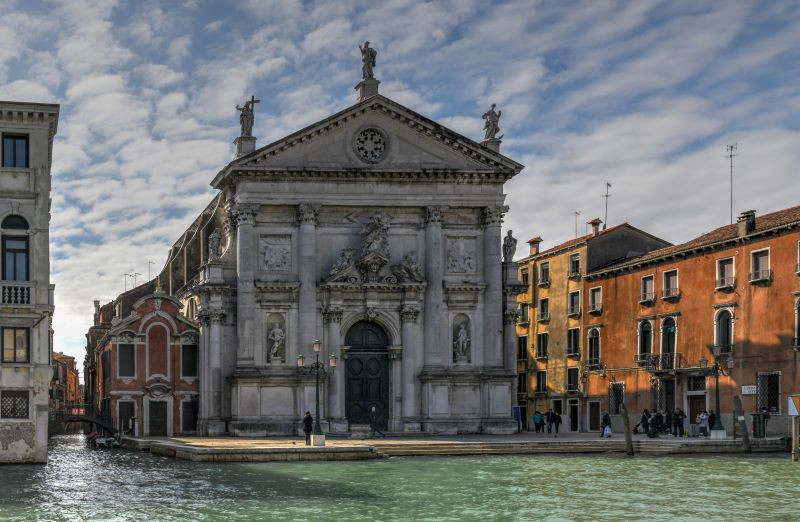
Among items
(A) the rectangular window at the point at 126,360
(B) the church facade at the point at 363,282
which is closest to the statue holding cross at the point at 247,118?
(B) the church facade at the point at 363,282

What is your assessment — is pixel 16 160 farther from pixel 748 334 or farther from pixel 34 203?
pixel 748 334

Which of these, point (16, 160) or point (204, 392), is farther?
point (204, 392)

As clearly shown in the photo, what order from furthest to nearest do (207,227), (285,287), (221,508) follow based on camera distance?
1. (207,227)
2. (285,287)
3. (221,508)

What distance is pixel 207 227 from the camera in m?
58.2

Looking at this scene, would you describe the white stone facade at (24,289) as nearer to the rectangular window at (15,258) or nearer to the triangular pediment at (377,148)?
the rectangular window at (15,258)

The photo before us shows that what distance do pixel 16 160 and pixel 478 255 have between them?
786 inches

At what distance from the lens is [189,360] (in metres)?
47.7

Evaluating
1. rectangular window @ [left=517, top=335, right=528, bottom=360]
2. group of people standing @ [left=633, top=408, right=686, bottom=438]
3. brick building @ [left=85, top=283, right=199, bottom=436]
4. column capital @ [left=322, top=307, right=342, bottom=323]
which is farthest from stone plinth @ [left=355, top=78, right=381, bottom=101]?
rectangular window @ [left=517, top=335, right=528, bottom=360]

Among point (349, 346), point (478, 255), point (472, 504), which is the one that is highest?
point (478, 255)

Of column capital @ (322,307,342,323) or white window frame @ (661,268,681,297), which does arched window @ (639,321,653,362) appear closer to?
white window frame @ (661,268,681,297)

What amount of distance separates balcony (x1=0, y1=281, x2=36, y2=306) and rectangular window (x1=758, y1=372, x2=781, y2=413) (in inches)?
1058

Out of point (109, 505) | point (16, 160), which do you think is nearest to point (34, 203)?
point (16, 160)

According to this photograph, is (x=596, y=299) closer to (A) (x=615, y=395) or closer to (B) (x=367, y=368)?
(A) (x=615, y=395)

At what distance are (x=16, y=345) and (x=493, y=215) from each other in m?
20.7
